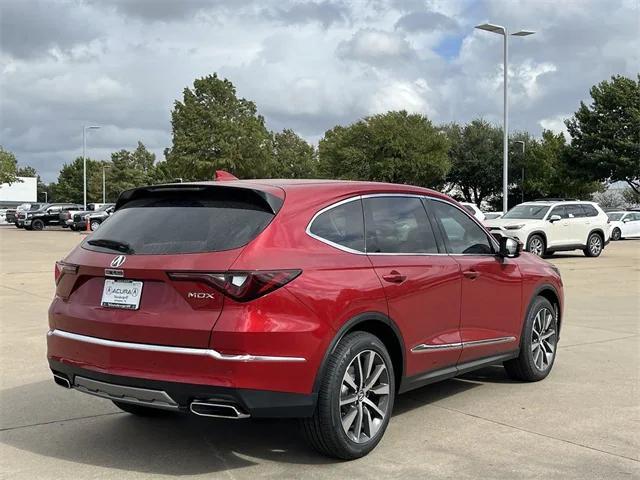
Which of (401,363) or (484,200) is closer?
(401,363)

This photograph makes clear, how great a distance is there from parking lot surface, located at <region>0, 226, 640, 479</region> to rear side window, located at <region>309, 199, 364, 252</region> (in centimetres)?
130

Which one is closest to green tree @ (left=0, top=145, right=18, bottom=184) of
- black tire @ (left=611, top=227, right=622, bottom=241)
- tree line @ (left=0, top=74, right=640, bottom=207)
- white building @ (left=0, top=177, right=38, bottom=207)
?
tree line @ (left=0, top=74, right=640, bottom=207)

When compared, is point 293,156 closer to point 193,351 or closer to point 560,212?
point 560,212

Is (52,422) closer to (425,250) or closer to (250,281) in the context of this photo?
(250,281)

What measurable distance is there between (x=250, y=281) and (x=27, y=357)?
4302 mm

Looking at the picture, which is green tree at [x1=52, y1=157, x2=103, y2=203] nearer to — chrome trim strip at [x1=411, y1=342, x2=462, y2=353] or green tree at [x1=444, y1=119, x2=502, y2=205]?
green tree at [x1=444, y1=119, x2=502, y2=205]

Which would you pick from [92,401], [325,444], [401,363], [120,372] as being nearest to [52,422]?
[92,401]

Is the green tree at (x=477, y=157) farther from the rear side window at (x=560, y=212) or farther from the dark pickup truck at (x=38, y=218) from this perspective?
the rear side window at (x=560, y=212)

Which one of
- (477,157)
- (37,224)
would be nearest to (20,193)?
(37,224)

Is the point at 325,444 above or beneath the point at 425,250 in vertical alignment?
beneath

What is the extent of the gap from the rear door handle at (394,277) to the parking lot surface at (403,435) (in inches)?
41.1

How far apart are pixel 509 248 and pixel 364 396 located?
6.87ft

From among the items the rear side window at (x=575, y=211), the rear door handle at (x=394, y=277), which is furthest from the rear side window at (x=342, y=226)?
the rear side window at (x=575, y=211)

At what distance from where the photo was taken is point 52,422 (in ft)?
→ 16.8
